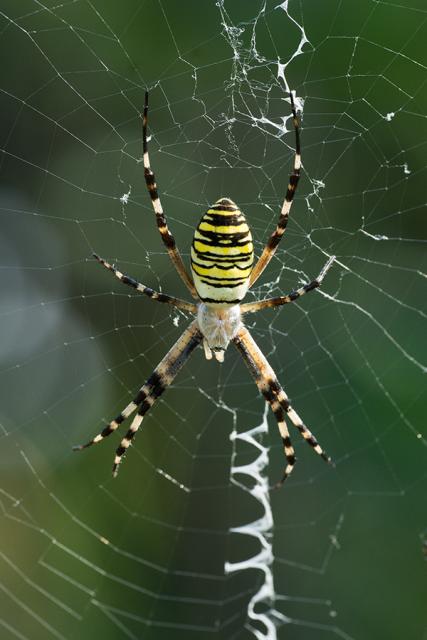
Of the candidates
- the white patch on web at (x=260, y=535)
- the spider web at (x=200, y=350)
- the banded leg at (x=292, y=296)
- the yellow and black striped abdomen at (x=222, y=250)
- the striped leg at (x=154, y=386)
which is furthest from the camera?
the white patch on web at (x=260, y=535)

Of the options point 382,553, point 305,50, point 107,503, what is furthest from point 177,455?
point 305,50

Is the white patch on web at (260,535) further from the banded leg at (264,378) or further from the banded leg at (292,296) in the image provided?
the banded leg at (292,296)

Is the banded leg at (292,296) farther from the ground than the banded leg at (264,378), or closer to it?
farther from the ground

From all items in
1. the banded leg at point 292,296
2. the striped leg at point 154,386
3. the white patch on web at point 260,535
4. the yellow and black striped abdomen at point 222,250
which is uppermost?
the yellow and black striped abdomen at point 222,250

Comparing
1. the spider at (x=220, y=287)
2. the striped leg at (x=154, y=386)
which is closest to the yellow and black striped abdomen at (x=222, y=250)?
the spider at (x=220, y=287)

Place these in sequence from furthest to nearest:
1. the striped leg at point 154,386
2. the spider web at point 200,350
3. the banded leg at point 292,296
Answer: the spider web at point 200,350 → the striped leg at point 154,386 → the banded leg at point 292,296

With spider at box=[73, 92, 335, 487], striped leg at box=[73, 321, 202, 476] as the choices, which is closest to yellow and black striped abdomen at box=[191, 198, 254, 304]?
spider at box=[73, 92, 335, 487]
